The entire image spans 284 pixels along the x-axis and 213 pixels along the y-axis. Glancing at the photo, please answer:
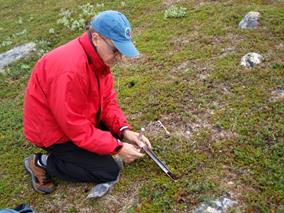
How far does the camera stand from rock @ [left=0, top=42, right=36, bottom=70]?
41.9ft

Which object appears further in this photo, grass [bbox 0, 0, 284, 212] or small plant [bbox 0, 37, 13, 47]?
small plant [bbox 0, 37, 13, 47]

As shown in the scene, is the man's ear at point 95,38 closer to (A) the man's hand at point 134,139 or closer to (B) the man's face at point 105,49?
(B) the man's face at point 105,49

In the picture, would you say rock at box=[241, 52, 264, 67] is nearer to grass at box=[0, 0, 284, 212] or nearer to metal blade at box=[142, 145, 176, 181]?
grass at box=[0, 0, 284, 212]

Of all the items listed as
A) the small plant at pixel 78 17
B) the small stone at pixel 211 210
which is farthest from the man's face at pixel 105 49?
the small plant at pixel 78 17

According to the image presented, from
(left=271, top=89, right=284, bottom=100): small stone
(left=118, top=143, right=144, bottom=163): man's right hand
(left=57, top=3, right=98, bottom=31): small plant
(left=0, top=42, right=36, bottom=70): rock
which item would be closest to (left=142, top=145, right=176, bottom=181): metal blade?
(left=118, top=143, right=144, bottom=163): man's right hand

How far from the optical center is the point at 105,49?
5.70 metres

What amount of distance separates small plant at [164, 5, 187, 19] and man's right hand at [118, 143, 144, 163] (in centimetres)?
649

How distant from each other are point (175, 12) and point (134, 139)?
6.37 metres

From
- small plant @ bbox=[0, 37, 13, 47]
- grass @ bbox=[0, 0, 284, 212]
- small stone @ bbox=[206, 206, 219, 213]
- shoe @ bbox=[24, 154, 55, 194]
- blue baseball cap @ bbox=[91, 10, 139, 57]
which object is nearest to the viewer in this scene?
blue baseball cap @ bbox=[91, 10, 139, 57]

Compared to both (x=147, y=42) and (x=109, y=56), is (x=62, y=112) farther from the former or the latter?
(x=147, y=42)

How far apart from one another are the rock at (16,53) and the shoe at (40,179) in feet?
20.7

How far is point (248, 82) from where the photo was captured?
845 cm

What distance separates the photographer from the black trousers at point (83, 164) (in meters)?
6.63

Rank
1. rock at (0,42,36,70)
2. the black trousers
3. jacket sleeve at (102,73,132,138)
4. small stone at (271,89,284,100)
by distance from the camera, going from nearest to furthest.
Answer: the black trousers < jacket sleeve at (102,73,132,138) < small stone at (271,89,284,100) < rock at (0,42,36,70)
